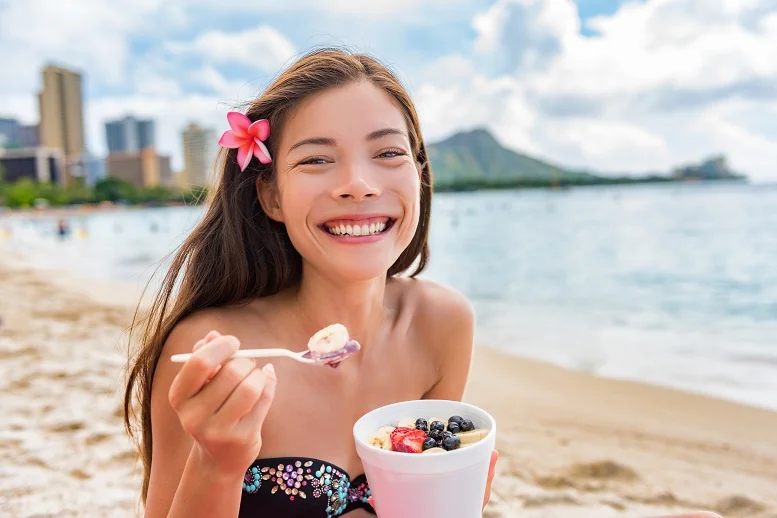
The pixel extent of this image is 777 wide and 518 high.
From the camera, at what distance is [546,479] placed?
3602mm

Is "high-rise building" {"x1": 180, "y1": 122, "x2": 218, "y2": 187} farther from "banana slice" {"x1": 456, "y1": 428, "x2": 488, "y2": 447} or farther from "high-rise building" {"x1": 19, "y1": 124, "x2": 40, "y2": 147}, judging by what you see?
Result: "high-rise building" {"x1": 19, "y1": 124, "x2": 40, "y2": 147}

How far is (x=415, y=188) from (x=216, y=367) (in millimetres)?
879

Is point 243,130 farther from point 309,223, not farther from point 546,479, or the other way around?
point 546,479

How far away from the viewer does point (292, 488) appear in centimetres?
167

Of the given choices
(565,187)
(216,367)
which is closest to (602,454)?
(216,367)

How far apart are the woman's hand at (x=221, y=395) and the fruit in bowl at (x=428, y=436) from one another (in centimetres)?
27

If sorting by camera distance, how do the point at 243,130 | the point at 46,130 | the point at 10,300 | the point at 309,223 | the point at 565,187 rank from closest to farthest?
the point at 309,223, the point at 243,130, the point at 10,300, the point at 565,187, the point at 46,130

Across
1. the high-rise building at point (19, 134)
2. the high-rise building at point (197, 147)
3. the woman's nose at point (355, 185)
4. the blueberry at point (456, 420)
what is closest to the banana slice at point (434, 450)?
the blueberry at point (456, 420)

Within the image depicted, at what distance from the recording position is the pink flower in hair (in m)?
1.79

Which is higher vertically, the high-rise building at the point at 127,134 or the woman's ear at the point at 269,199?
the high-rise building at the point at 127,134

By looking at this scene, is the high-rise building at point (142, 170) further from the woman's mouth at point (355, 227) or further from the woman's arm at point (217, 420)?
the woman's arm at point (217, 420)

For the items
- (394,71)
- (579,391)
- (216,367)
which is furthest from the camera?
(579,391)

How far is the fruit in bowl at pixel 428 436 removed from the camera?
122 centimetres

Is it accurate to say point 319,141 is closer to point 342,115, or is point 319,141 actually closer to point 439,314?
point 342,115
